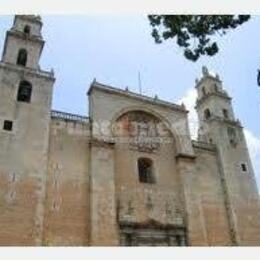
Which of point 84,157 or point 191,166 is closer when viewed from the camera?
point 84,157

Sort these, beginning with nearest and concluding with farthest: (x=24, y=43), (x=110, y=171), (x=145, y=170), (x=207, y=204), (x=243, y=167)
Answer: (x=110, y=171) < (x=207, y=204) < (x=145, y=170) < (x=24, y=43) < (x=243, y=167)

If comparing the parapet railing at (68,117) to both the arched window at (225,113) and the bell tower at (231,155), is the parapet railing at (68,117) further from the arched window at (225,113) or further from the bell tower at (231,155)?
the arched window at (225,113)

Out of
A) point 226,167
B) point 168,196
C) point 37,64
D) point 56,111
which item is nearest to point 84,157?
point 56,111

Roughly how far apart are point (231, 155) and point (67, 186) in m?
11.1

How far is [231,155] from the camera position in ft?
Answer: 72.3

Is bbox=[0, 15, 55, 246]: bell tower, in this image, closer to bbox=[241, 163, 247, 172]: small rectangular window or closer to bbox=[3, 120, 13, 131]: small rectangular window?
bbox=[3, 120, 13, 131]: small rectangular window

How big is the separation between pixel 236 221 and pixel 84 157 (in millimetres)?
9258

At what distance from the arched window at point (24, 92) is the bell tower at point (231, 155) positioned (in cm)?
1191

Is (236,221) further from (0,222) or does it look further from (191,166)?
(0,222)

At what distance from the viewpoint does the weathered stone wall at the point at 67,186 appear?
1500cm

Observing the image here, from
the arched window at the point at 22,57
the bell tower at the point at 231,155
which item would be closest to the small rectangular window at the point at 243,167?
the bell tower at the point at 231,155

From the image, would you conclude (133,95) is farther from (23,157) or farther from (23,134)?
(23,157)

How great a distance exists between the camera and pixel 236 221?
63.5 ft

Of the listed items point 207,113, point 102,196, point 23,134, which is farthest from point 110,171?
point 207,113
